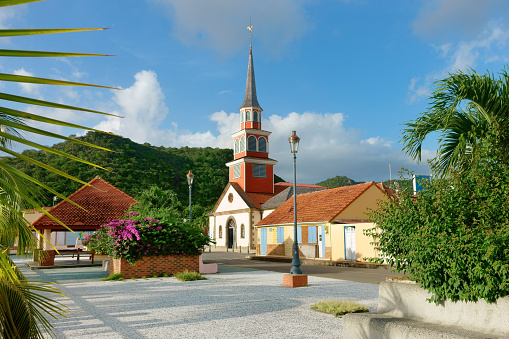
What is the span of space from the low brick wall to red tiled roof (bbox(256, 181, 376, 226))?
39.3 feet

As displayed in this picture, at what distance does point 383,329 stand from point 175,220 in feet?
43.5

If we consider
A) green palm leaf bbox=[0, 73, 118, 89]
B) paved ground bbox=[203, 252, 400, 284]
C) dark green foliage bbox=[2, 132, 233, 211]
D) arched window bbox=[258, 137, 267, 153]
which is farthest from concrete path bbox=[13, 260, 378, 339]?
dark green foliage bbox=[2, 132, 233, 211]

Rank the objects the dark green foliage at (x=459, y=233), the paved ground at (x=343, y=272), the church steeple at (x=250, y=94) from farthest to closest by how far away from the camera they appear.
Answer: the church steeple at (x=250, y=94), the paved ground at (x=343, y=272), the dark green foliage at (x=459, y=233)

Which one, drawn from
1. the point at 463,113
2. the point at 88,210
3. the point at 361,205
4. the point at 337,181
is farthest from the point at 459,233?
the point at 337,181

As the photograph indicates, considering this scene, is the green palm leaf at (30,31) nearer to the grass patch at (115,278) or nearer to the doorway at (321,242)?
the grass patch at (115,278)

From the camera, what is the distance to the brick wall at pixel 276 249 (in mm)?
32359

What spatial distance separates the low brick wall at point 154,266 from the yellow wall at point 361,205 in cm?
1268

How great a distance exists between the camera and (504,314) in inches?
185

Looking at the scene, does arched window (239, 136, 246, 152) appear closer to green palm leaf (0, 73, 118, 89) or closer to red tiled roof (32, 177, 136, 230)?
red tiled roof (32, 177, 136, 230)

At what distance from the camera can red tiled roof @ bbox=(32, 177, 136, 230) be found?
2059cm

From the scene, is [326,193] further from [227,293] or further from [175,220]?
[227,293]

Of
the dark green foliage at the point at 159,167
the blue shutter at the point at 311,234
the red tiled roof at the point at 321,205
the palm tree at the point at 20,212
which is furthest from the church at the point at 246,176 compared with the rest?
the palm tree at the point at 20,212

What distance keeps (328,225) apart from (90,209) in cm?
1439

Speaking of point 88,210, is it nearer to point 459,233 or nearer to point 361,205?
point 361,205
